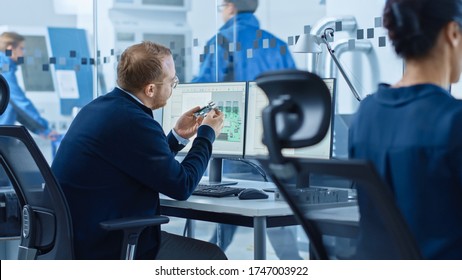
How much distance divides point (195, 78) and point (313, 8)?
40.4 inches

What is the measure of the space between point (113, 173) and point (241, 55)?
203 centimetres

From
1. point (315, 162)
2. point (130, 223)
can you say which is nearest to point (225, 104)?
point (130, 223)

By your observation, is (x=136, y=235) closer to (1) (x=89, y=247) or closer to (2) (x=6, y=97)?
(1) (x=89, y=247)

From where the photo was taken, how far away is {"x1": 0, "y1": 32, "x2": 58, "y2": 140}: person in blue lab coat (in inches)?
205

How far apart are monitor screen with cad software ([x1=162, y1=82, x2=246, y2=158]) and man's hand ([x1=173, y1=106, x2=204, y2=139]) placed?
6.0 inches

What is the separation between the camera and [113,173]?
8.38 ft

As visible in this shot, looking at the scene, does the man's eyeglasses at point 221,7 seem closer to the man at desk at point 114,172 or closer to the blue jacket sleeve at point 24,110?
the blue jacket sleeve at point 24,110

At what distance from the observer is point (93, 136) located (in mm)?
2562

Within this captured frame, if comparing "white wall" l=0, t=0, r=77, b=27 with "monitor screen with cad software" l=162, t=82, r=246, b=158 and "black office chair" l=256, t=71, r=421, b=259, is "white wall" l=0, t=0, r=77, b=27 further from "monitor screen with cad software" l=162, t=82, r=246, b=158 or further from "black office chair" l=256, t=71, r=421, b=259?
"black office chair" l=256, t=71, r=421, b=259

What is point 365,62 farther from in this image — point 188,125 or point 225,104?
point 188,125

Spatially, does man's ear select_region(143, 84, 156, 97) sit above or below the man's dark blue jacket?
above

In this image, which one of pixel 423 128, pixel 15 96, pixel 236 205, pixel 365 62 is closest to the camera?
pixel 423 128

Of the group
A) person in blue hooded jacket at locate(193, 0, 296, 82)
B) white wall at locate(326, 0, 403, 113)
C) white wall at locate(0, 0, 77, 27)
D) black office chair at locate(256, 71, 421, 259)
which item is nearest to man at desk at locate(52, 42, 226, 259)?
black office chair at locate(256, 71, 421, 259)

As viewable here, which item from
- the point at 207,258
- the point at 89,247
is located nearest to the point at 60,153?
the point at 89,247
